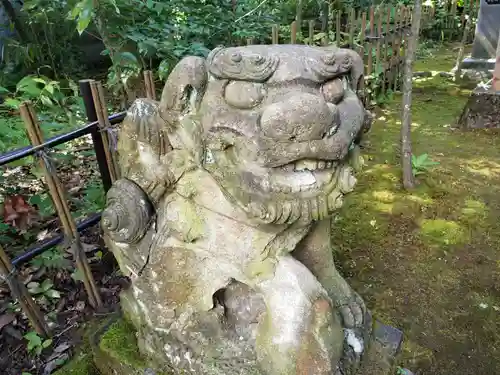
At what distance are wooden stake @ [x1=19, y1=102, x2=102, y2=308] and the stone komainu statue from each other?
1.40 feet

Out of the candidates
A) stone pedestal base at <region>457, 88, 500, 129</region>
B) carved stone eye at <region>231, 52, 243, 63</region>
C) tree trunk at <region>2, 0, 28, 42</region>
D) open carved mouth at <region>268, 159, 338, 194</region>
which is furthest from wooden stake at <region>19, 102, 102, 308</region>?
stone pedestal base at <region>457, 88, 500, 129</region>

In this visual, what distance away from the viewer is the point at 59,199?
5.88 ft

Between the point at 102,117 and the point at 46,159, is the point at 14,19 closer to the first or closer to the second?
the point at 102,117

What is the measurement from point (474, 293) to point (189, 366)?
6.39 ft

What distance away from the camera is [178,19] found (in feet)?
11.9

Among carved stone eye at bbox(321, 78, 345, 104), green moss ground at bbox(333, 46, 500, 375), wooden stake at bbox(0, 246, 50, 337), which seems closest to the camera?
carved stone eye at bbox(321, 78, 345, 104)

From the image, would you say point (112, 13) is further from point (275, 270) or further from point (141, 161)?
point (275, 270)

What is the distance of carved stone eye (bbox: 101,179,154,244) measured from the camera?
1.38 meters

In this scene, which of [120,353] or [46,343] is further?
[46,343]

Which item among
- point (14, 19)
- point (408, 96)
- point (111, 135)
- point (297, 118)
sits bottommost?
point (408, 96)

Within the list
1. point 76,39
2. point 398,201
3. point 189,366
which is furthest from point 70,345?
point 76,39

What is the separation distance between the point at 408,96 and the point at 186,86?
293cm

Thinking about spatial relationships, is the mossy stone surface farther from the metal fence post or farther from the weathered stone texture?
the metal fence post

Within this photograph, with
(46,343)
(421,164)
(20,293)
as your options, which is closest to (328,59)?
(20,293)
